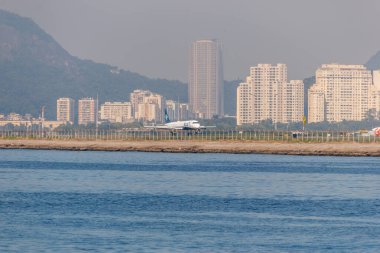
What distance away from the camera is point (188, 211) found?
61.0m

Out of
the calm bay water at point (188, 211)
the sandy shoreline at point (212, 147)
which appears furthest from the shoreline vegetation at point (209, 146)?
the calm bay water at point (188, 211)

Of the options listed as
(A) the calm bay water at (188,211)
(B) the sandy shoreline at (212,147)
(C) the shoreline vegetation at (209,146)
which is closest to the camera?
(A) the calm bay water at (188,211)

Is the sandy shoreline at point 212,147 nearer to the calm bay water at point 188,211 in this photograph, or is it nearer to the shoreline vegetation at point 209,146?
the shoreline vegetation at point 209,146

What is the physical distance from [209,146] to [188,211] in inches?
3908

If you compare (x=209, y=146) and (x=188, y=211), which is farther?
(x=209, y=146)

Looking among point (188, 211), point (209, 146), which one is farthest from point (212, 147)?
point (188, 211)

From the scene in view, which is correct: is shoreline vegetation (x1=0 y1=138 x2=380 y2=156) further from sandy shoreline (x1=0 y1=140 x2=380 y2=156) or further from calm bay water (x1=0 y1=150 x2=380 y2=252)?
calm bay water (x1=0 y1=150 x2=380 y2=252)

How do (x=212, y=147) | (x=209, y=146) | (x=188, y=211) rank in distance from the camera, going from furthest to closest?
(x=209, y=146), (x=212, y=147), (x=188, y=211)

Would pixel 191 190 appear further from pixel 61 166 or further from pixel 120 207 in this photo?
pixel 61 166

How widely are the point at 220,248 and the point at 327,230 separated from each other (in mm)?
8146

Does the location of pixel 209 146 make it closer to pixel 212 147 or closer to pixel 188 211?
pixel 212 147

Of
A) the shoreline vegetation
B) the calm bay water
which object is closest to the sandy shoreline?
the shoreline vegetation

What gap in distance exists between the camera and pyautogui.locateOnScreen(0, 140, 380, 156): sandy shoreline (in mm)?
149562

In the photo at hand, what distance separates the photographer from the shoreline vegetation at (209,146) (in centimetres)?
15012
